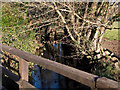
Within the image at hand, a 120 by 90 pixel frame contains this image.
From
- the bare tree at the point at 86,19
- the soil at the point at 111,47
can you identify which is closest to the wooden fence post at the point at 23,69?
the bare tree at the point at 86,19

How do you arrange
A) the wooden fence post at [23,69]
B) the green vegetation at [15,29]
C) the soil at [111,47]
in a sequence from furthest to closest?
the soil at [111,47]
the green vegetation at [15,29]
the wooden fence post at [23,69]

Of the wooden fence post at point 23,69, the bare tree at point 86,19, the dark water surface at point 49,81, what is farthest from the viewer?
the dark water surface at point 49,81

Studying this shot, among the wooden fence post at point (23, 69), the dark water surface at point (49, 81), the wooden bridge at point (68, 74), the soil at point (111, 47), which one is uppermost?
the wooden bridge at point (68, 74)

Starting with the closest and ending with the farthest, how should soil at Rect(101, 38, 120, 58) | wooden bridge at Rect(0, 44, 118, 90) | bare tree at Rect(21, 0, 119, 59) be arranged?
wooden bridge at Rect(0, 44, 118, 90)
bare tree at Rect(21, 0, 119, 59)
soil at Rect(101, 38, 120, 58)

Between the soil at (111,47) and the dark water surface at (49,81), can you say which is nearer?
the dark water surface at (49,81)

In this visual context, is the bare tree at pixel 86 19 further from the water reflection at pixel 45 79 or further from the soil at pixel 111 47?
the water reflection at pixel 45 79

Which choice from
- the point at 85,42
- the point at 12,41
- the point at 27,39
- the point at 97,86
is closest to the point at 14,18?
the point at 27,39

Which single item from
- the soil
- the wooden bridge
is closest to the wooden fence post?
the wooden bridge

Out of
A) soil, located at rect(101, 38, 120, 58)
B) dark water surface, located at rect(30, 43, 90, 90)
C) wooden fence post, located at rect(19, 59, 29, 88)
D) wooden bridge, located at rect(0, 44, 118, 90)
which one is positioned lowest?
dark water surface, located at rect(30, 43, 90, 90)

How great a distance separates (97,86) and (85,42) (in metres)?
4.90

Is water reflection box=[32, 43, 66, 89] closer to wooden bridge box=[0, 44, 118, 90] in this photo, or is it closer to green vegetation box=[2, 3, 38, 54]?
green vegetation box=[2, 3, 38, 54]

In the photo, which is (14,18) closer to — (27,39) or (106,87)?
(27,39)

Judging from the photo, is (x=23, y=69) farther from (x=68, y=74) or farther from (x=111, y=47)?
(x=111, y=47)

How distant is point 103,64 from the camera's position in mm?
5031
